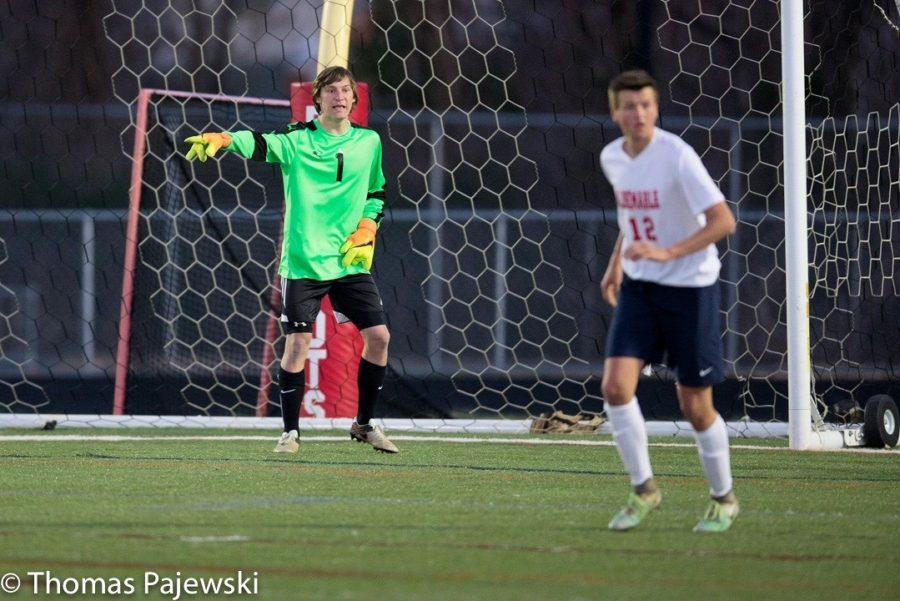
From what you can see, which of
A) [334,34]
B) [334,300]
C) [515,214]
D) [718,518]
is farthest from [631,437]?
[515,214]

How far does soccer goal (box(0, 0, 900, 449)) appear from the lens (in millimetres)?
9508

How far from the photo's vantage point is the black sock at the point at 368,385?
26.0 feet

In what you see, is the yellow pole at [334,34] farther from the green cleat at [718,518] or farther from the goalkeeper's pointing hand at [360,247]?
the green cleat at [718,518]

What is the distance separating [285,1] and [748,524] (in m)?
14.8

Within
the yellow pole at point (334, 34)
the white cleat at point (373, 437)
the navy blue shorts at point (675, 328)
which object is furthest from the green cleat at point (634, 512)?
the yellow pole at point (334, 34)

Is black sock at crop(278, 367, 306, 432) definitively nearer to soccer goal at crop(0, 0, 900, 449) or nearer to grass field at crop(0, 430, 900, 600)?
grass field at crop(0, 430, 900, 600)

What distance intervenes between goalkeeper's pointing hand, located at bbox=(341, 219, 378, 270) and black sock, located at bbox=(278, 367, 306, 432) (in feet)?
1.99

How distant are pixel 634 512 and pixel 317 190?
3.32m

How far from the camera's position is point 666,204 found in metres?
4.98

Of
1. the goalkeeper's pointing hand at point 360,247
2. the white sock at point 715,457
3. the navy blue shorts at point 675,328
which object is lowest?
the white sock at point 715,457

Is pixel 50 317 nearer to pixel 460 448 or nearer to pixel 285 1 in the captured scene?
pixel 285 1

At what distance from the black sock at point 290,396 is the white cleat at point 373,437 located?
11.8 inches

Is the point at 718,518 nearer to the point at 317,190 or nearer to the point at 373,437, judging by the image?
the point at 373,437

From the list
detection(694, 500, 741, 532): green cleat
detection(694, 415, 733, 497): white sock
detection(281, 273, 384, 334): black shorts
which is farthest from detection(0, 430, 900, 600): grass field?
detection(281, 273, 384, 334): black shorts
